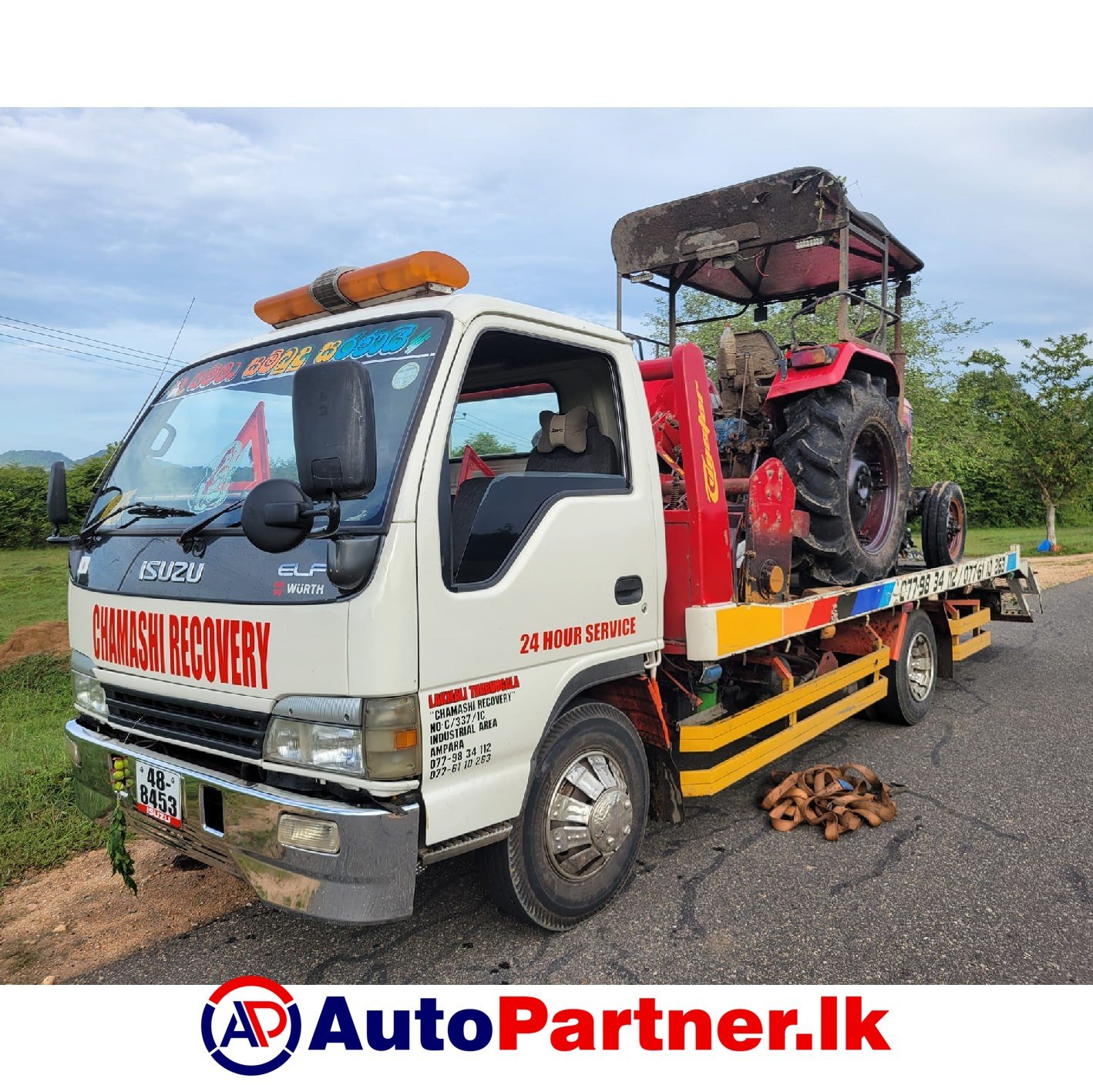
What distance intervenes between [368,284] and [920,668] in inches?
198

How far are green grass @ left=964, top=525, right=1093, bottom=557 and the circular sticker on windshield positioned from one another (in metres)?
17.9

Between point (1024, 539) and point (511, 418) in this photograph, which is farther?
point (1024, 539)

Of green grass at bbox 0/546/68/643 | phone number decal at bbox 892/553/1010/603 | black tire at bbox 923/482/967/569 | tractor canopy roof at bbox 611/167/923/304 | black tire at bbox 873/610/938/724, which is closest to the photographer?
tractor canopy roof at bbox 611/167/923/304

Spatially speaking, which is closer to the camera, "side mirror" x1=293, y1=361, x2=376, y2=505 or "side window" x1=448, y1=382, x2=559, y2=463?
"side mirror" x1=293, y1=361, x2=376, y2=505

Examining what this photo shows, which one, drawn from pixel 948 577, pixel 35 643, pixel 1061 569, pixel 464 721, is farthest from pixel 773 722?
pixel 1061 569

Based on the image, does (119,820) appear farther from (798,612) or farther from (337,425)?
(798,612)

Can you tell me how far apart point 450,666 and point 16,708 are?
6.02 m

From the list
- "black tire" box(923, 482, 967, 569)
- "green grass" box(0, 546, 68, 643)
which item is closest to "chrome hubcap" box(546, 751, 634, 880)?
"black tire" box(923, 482, 967, 569)

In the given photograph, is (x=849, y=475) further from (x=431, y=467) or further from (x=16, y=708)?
(x=16, y=708)

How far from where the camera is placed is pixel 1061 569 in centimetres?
1645

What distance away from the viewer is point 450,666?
106 inches

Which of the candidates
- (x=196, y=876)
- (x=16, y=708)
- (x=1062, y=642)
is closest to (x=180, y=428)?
(x=196, y=876)

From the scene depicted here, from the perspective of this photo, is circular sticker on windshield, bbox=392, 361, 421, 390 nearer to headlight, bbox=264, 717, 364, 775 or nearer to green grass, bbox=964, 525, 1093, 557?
headlight, bbox=264, 717, 364, 775

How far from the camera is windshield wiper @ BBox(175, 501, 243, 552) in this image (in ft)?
9.54
